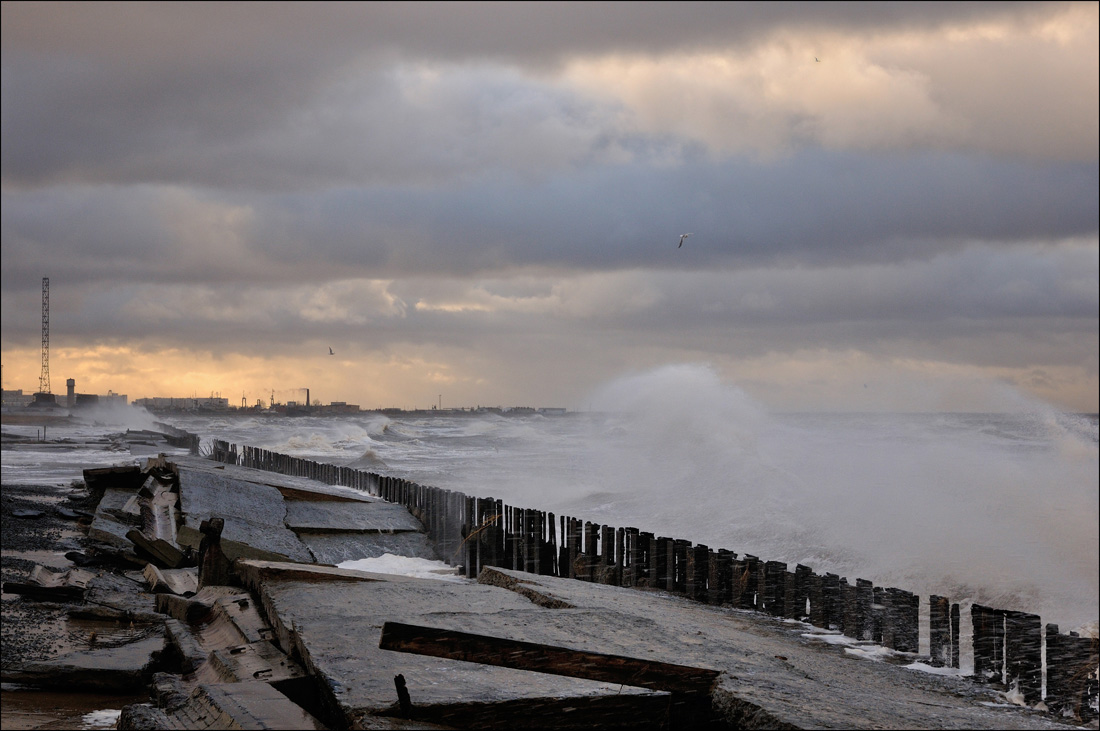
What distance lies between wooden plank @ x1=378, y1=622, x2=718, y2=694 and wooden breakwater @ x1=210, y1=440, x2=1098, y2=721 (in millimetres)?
2406

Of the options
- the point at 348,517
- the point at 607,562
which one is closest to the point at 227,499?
the point at 348,517

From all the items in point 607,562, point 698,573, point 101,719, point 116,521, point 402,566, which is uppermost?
point 698,573

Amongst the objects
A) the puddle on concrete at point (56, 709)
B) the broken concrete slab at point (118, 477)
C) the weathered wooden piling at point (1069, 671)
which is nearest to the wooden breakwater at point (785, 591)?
the weathered wooden piling at point (1069, 671)

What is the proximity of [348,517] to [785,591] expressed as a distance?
281 inches

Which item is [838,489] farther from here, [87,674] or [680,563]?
[87,674]

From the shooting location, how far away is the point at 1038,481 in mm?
18438

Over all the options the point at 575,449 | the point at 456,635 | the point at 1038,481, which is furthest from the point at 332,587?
the point at 575,449

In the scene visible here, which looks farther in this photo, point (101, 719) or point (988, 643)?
point (101, 719)

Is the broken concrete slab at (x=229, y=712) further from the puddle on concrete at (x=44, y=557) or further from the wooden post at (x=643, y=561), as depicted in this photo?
the puddle on concrete at (x=44, y=557)

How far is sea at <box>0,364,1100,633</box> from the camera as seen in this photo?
40.4 ft

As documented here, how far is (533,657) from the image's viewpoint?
352 cm

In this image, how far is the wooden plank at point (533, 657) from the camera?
3.26 metres

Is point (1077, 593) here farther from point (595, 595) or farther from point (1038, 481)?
point (1038, 481)

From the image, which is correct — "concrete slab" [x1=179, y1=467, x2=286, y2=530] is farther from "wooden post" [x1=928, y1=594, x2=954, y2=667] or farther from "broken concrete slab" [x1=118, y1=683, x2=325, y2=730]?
"wooden post" [x1=928, y1=594, x2=954, y2=667]
